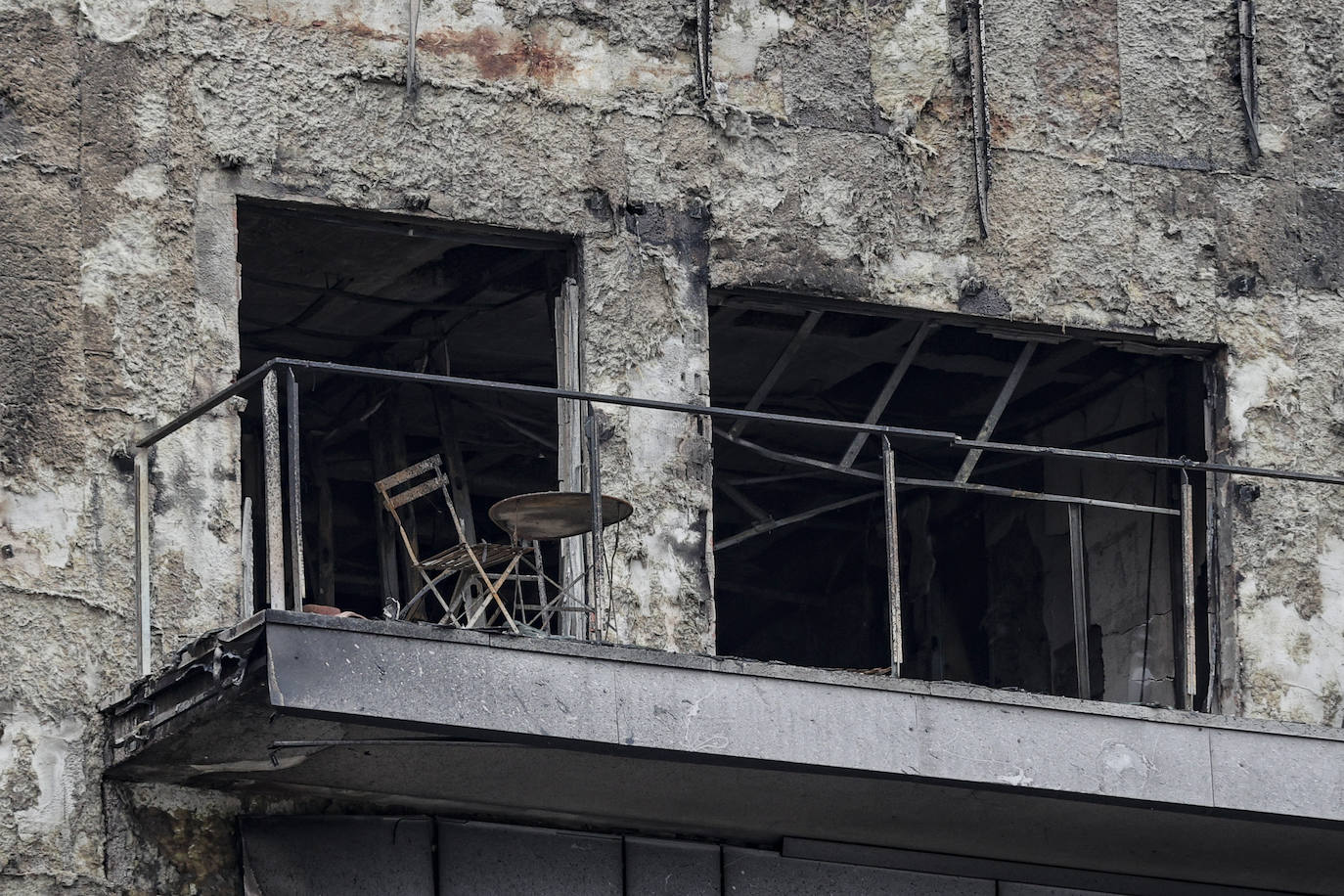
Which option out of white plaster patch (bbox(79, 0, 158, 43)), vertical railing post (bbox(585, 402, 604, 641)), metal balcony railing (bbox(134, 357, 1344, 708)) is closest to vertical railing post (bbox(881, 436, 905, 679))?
metal balcony railing (bbox(134, 357, 1344, 708))

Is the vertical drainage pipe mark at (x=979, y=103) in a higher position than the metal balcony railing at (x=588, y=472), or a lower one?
higher

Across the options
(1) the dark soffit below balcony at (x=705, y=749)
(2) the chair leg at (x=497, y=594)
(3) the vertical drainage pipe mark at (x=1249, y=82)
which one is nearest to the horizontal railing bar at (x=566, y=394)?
(2) the chair leg at (x=497, y=594)

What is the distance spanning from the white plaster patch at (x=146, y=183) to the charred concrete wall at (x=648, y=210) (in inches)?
0.7

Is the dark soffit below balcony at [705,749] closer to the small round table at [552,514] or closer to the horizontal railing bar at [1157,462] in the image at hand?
the small round table at [552,514]

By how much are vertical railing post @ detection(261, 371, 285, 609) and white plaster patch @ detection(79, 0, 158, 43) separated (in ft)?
6.43

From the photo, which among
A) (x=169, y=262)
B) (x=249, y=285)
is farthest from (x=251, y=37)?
(x=249, y=285)

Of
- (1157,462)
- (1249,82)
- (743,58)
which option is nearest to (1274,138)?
(1249,82)

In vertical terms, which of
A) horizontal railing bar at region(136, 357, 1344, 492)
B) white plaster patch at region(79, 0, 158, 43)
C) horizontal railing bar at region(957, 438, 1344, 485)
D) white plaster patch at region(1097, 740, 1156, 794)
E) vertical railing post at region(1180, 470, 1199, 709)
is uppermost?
white plaster patch at region(79, 0, 158, 43)

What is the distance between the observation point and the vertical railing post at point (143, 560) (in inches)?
375

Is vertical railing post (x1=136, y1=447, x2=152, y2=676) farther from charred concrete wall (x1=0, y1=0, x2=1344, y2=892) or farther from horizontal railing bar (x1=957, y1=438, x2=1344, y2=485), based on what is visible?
horizontal railing bar (x1=957, y1=438, x2=1344, y2=485)

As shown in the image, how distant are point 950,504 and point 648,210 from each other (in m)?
4.09

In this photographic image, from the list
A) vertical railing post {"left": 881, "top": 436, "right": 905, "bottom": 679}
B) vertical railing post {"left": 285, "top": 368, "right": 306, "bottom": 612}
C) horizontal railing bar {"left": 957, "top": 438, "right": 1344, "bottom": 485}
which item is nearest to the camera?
vertical railing post {"left": 285, "top": 368, "right": 306, "bottom": 612}

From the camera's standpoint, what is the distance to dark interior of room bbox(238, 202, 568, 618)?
11695 mm

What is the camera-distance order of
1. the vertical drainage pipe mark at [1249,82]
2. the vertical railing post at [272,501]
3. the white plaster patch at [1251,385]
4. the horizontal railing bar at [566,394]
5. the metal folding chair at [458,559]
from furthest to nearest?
the vertical drainage pipe mark at [1249,82]
the white plaster patch at [1251,385]
the metal folding chair at [458,559]
the horizontal railing bar at [566,394]
the vertical railing post at [272,501]
